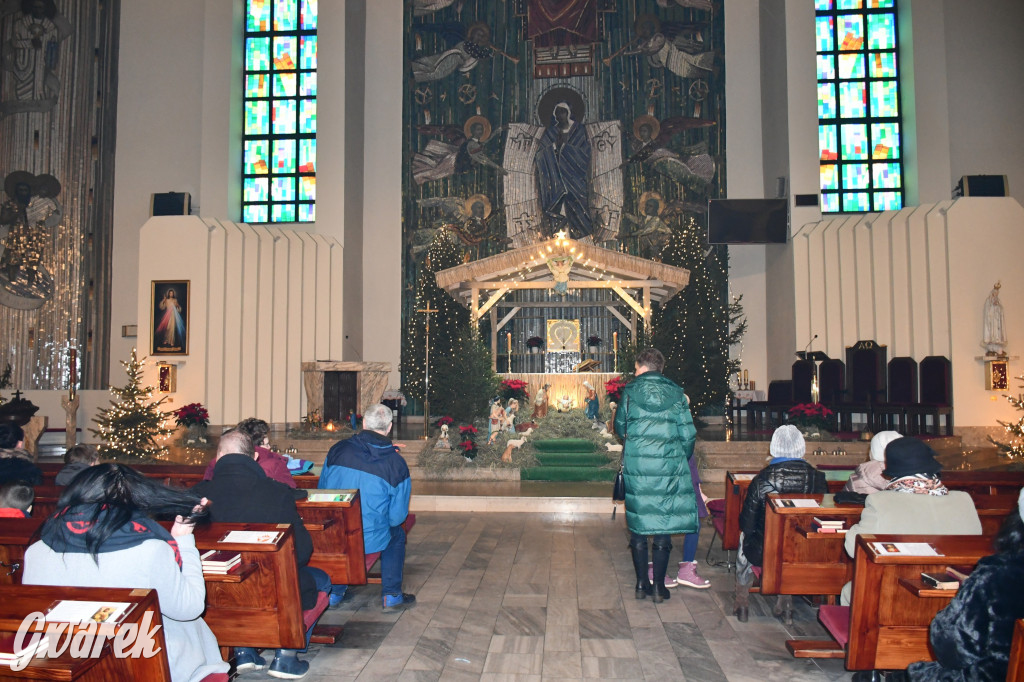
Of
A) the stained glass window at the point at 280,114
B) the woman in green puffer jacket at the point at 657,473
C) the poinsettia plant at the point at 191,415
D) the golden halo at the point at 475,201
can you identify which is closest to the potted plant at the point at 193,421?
the poinsettia plant at the point at 191,415

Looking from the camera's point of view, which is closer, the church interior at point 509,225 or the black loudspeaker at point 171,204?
the church interior at point 509,225

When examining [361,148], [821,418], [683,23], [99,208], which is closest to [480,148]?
[361,148]

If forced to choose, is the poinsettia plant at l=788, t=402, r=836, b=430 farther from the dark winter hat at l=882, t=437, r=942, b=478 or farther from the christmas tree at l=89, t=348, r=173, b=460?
the christmas tree at l=89, t=348, r=173, b=460

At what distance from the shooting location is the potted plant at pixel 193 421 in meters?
12.8

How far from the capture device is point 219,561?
3.13 metres

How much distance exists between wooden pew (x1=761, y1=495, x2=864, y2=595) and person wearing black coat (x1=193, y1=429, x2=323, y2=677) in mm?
2432

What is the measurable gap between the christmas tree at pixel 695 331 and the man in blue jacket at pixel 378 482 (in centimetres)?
921

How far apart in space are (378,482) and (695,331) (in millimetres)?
10388

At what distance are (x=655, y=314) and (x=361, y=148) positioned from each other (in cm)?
827

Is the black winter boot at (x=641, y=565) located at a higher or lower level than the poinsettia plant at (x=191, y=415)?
lower

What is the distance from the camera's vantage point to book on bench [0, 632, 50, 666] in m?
1.85

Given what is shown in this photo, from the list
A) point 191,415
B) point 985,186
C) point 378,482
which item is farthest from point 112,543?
point 985,186

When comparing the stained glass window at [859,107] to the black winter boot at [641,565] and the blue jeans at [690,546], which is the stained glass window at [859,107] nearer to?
the blue jeans at [690,546]

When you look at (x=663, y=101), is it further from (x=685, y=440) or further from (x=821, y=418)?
(x=685, y=440)
